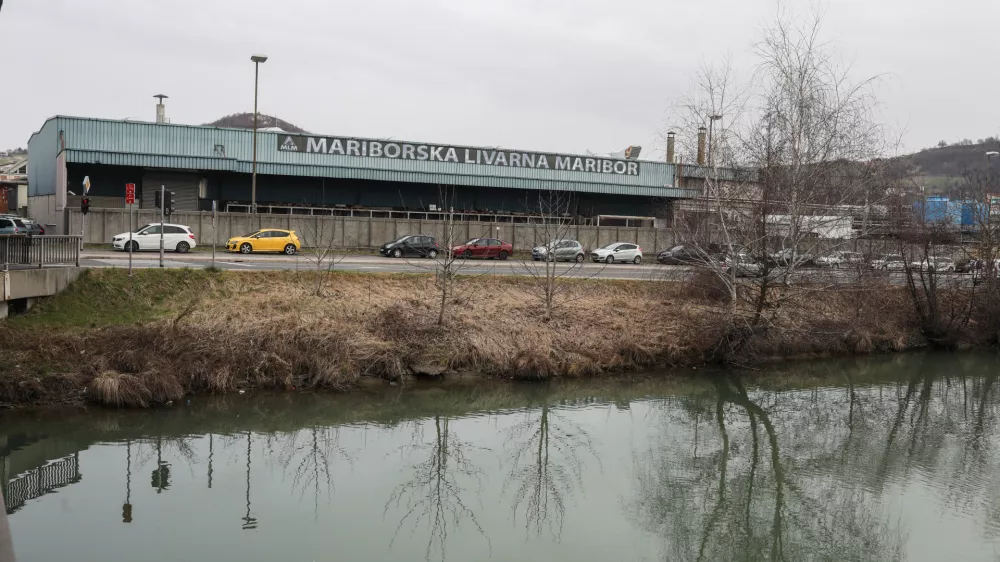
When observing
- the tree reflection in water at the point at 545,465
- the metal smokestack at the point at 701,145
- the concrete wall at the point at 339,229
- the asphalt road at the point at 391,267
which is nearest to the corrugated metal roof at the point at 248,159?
the concrete wall at the point at 339,229

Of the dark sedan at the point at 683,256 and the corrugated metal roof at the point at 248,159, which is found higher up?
the corrugated metal roof at the point at 248,159

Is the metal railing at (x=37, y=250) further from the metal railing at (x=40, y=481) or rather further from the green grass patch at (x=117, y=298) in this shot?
the metal railing at (x=40, y=481)

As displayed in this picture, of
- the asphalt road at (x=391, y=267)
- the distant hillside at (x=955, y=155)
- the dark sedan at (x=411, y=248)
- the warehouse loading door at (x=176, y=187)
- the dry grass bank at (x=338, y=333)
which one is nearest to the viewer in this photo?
the dry grass bank at (x=338, y=333)

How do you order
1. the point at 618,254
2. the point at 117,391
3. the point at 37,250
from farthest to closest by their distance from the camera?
the point at 618,254 → the point at 37,250 → the point at 117,391

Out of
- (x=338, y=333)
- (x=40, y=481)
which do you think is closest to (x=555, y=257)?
(x=338, y=333)

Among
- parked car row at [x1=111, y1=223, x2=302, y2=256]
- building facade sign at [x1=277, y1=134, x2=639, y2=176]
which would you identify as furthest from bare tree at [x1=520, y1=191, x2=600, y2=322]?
parked car row at [x1=111, y1=223, x2=302, y2=256]

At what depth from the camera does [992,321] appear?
31.4 meters

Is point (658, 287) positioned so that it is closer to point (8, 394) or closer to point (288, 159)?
point (8, 394)

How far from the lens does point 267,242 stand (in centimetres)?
3888

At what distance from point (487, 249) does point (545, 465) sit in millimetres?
25910

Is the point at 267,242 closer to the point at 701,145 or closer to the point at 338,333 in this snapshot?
the point at 338,333

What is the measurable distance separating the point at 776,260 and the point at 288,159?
103ft

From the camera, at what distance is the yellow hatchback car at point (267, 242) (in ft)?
126

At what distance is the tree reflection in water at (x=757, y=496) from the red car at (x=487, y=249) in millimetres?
21327
